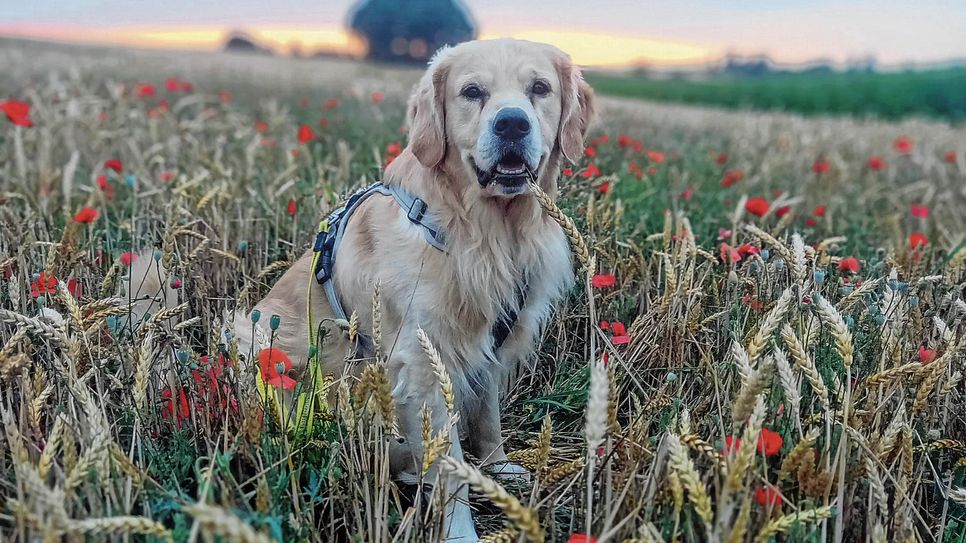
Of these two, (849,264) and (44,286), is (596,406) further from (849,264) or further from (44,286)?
Answer: (849,264)

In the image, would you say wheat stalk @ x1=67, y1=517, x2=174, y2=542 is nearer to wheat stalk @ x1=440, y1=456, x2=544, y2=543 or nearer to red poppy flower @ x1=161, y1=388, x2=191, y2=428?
wheat stalk @ x1=440, y1=456, x2=544, y2=543

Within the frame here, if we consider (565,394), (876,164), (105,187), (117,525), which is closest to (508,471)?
(565,394)

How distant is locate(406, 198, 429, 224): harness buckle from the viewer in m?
2.51

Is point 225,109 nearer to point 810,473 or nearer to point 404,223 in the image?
point 404,223

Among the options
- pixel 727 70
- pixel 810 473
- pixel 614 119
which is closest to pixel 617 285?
pixel 810 473

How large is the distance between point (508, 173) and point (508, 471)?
977mm

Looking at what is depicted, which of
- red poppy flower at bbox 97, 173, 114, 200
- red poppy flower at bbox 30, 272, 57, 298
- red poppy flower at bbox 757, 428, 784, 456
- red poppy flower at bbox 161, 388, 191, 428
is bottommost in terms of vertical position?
red poppy flower at bbox 161, 388, 191, 428

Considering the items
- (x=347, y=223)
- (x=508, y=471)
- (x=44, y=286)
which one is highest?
(x=347, y=223)

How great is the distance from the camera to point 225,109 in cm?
720

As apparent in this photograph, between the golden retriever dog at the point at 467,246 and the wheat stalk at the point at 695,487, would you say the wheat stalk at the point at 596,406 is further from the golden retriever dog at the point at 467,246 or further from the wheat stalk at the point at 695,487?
the golden retriever dog at the point at 467,246

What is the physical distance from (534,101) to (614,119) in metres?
6.97

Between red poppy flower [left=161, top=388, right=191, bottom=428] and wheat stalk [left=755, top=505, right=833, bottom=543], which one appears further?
red poppy flower [left=161, top=388, right=191, bottom=428]

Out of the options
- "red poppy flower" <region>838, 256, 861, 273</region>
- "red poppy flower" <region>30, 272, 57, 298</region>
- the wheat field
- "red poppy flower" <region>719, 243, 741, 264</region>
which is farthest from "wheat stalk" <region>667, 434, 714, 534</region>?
"red poppy flower" <region>30, 272, 57, 298</region>

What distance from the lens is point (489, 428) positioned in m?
2.77
